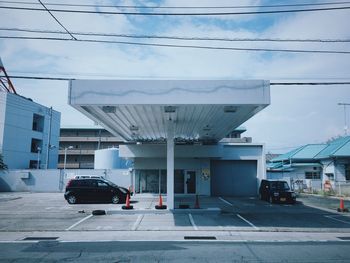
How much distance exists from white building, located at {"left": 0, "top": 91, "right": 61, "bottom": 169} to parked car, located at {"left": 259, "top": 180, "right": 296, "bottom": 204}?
107 ft

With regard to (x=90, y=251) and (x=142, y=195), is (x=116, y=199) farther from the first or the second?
(x=90, y=251)

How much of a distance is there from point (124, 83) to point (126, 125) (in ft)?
22.6

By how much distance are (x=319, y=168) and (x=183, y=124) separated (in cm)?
2485

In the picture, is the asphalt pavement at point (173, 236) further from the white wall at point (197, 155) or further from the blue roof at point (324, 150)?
the blue roof at point (324, 150)

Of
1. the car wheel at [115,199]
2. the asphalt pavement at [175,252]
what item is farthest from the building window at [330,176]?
the asphalt pavement at [175,252]

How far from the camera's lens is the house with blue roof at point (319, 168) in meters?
32.1

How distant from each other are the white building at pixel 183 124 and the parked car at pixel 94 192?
381cm

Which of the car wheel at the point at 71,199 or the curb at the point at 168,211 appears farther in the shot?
the car wheel at the point at 71,199

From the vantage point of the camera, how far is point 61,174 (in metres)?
33.9

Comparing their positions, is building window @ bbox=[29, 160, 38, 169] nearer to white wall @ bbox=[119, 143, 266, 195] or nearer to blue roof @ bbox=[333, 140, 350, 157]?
white wall @ bbox=[119, 143, 266, 195]

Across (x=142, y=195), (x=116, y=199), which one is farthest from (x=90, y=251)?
(x=142, y=195)

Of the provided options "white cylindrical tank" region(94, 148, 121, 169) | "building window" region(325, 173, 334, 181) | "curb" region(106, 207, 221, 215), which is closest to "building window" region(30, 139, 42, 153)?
"white cylindrical tank" region(94, 148, 121, 169)

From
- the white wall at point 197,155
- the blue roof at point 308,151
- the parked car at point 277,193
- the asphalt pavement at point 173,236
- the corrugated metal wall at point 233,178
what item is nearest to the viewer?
the asphalt pavement at point 173,236

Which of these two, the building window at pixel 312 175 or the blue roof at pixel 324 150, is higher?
the blue roof at pixel 324 150
